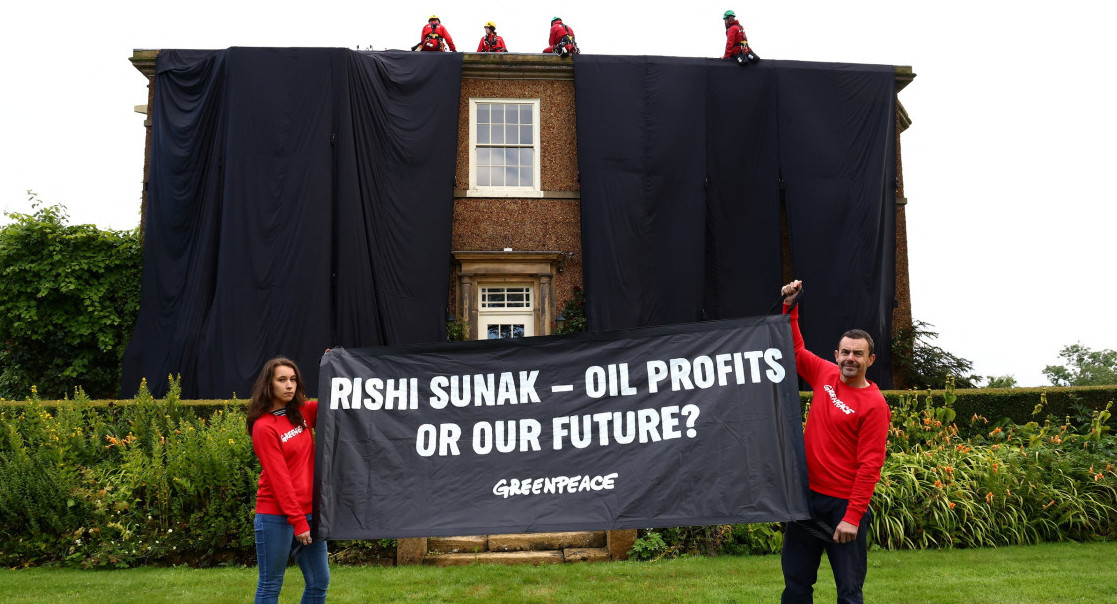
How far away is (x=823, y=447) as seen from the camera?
4125 millimetres

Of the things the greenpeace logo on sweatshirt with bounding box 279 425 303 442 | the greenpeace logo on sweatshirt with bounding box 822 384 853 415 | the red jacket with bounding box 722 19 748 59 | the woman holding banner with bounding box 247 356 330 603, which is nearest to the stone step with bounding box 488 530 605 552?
the woman holding banner with bounding box 247 356 330 603

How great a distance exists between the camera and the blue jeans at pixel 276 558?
4.06 meters

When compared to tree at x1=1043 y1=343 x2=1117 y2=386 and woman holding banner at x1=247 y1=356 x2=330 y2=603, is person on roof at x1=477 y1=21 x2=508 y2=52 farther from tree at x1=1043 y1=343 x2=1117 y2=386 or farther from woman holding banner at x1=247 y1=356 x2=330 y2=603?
tree at x1=1043 y1=343 x2=1117 y2=386

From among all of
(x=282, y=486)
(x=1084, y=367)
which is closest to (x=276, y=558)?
(x=282, y=486)

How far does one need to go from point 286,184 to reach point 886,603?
12203 mm

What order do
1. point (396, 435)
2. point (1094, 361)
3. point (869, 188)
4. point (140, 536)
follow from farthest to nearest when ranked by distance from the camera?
point (1094, 361) → point (869, 188) → point (140, 536) → point (396, 435)

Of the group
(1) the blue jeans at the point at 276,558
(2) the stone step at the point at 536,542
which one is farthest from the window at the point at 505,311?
(1) the blue jeans at the point at 276,558

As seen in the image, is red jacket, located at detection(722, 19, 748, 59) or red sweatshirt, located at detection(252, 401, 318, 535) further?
red jacket, located at detection(722, 19, 748, 59)

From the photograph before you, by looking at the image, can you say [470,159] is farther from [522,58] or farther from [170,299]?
[170,299]

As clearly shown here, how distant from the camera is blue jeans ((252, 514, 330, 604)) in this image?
4.06 m

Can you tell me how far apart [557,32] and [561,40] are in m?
0.39

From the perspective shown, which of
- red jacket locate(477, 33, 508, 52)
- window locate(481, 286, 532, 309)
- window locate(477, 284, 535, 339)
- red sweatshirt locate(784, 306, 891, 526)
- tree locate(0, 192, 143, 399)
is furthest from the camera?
red jacket locate(477, 33, 508, 52)

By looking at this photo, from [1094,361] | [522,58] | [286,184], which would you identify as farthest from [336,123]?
[1094,361]

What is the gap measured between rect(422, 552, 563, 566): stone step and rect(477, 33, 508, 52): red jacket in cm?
1180
